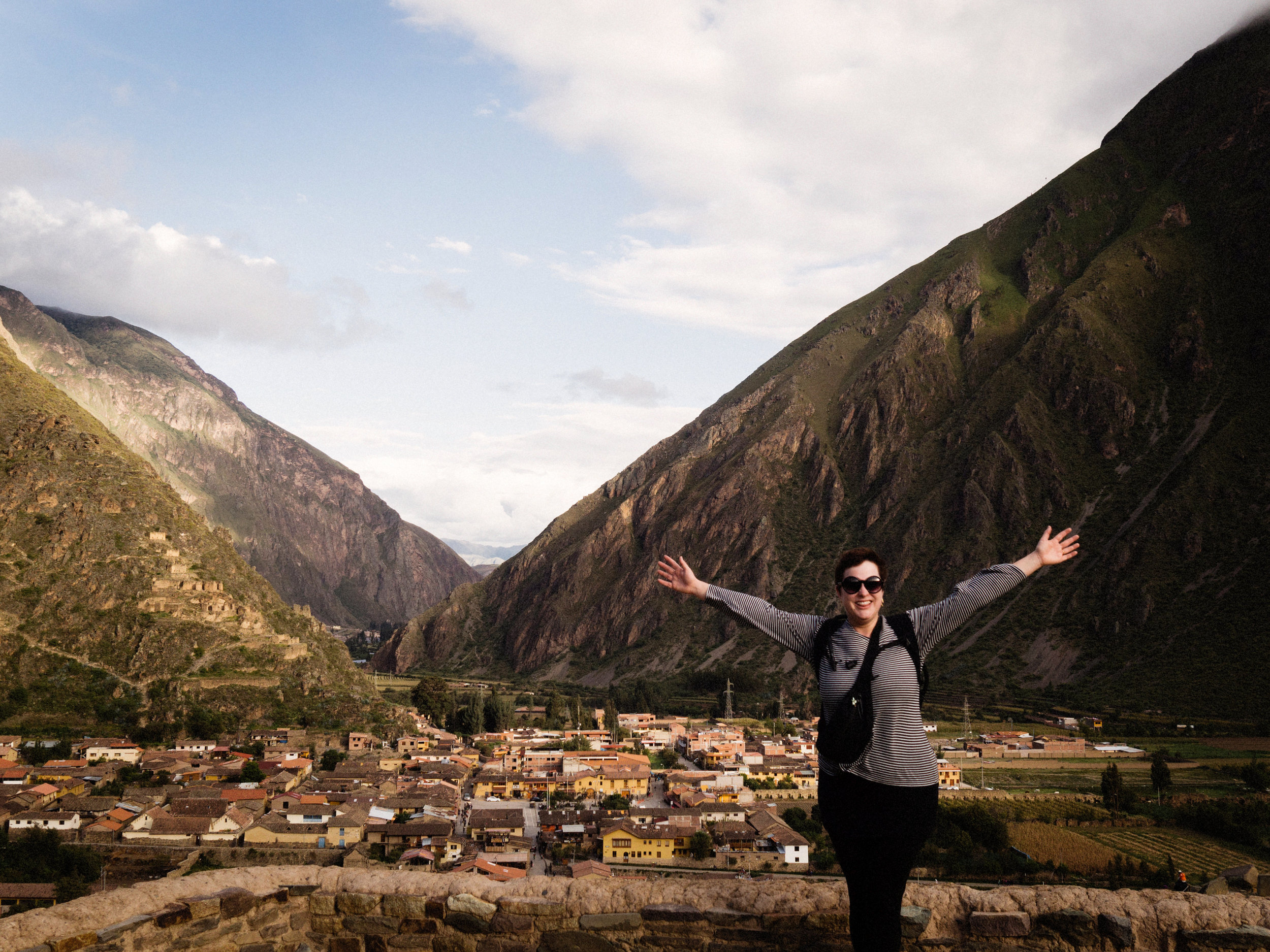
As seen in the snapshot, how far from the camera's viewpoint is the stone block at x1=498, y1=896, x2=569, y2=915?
7.32 m

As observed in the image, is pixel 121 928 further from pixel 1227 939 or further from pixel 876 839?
pixel 1227 939

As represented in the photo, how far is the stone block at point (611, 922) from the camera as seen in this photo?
7.12 meters

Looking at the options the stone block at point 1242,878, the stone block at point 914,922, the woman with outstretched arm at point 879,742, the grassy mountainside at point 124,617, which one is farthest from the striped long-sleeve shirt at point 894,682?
the grassy mountainside at point 124,617

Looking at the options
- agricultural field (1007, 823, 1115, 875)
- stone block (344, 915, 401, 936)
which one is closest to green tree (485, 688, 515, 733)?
agricultural field (1007, 823, 1115, 875)

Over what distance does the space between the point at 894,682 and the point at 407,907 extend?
4.70 meters

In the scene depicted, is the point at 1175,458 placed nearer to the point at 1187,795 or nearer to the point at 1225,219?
the point at 1225,219

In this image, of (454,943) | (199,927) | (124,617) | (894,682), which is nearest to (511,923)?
(454,943)

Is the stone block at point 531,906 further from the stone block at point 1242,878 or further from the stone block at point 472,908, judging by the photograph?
the stone block at point 1242,878

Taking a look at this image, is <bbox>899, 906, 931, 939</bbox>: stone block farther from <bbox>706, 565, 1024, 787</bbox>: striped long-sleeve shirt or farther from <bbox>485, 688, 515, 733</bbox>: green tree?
<bbox>485, 688, 515, 733</bbox>: green tree

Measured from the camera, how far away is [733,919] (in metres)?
7.03

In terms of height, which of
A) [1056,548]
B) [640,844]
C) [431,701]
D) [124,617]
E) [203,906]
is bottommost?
[640,844]

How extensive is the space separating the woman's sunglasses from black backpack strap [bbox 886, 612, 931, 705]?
18 cm

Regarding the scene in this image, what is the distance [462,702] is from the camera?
365 feet

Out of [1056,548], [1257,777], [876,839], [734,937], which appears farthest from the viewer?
[1257,777]
